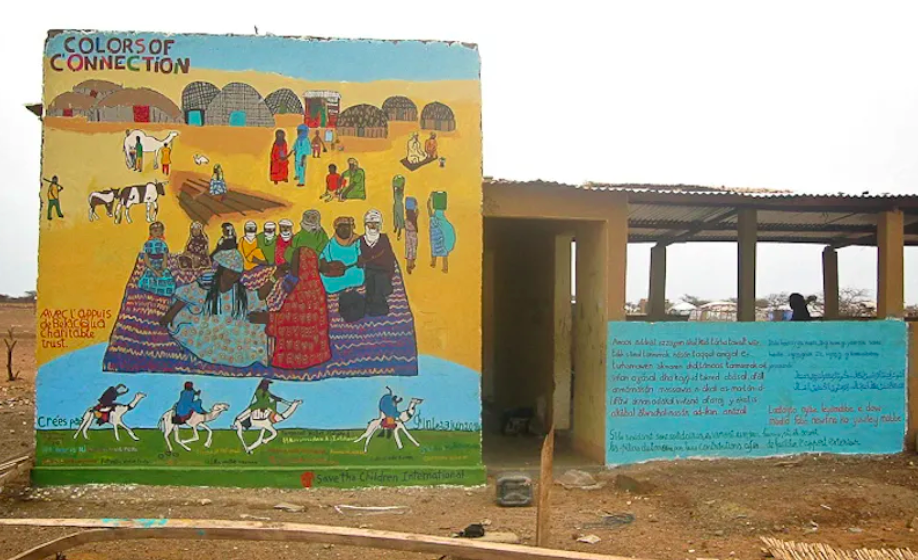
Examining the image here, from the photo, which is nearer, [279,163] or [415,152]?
[279,163]

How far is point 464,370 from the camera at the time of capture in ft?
25.6

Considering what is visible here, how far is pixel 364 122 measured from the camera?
7.76 metres

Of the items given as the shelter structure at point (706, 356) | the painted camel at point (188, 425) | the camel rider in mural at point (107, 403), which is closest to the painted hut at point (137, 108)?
the camel rider in mural at point (107, 403)

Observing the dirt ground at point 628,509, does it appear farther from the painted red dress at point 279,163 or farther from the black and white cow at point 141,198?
the painted red dress at point 279,163

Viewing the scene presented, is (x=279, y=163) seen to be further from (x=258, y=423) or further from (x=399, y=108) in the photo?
(x=258, y=423)

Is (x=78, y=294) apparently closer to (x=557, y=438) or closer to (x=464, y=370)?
(x=464, y=370)

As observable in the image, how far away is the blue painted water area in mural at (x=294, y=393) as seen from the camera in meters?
7.50

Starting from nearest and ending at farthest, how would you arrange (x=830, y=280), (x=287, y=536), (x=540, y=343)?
(x=287, y=536) < (x=540, y=343) < (x=830, y=280)

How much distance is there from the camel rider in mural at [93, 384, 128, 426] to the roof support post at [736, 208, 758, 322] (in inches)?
280

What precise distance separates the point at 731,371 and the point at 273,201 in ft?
17.0

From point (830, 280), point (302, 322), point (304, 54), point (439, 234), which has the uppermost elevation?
point (304, 54)

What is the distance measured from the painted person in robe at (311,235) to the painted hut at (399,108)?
1.24 meters

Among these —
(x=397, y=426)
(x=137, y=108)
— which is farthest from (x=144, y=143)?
(x=397, y=426)

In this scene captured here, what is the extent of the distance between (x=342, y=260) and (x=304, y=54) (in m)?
2.10
